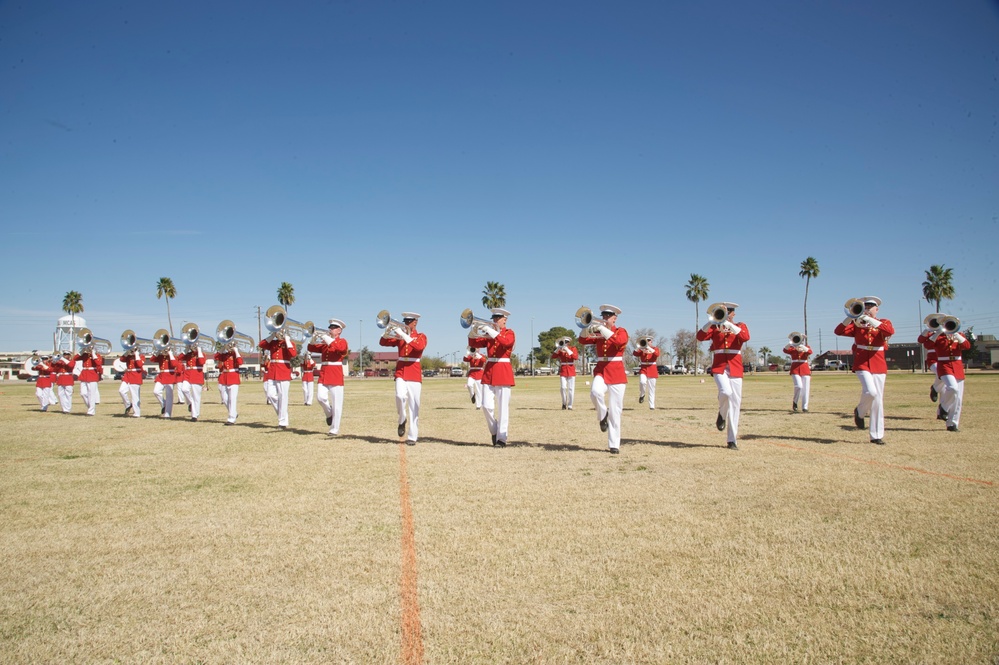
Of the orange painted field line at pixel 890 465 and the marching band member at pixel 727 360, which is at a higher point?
the marching band member at pixel 727 360

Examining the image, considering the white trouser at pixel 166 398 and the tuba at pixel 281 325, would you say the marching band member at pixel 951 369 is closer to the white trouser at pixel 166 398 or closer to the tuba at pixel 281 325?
the tuba at pixel 281 325

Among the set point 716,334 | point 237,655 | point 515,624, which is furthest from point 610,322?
point 237,655

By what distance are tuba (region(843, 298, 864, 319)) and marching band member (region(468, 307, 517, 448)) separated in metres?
7.25

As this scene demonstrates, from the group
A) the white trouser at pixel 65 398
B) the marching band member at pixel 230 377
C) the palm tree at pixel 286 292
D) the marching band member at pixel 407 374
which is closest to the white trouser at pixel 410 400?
the marching band member at pixel 407 374

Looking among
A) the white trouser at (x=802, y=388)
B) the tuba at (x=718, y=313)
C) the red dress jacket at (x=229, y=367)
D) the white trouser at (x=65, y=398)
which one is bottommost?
the white trouser at (x=65, y=398)

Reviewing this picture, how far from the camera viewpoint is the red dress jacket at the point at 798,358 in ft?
68.8

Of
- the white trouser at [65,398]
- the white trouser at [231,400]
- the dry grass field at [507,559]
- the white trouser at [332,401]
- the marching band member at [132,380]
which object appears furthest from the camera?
the white trouser at [65,398]

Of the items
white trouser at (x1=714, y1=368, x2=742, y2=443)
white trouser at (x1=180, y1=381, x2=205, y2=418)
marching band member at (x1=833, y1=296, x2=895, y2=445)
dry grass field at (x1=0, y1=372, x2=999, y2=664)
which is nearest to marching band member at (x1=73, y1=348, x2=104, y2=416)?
white trouser at (x1=180, y1=381, x2=205, y2=418)

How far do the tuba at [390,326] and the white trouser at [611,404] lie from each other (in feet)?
14.2

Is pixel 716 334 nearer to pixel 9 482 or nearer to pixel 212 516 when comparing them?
pixel 212 516

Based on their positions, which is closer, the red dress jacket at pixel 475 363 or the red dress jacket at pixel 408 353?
the red dress jacket at pixel 408 353

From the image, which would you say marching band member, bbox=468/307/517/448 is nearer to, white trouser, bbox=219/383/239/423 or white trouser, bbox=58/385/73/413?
white trouser, bbox=219/383/239/423

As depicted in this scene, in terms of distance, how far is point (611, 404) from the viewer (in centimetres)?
1204

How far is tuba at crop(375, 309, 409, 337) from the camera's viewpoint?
44.8ft
